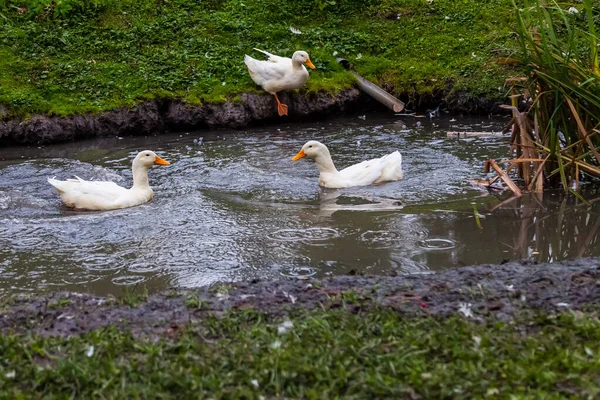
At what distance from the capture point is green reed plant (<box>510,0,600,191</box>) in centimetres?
834

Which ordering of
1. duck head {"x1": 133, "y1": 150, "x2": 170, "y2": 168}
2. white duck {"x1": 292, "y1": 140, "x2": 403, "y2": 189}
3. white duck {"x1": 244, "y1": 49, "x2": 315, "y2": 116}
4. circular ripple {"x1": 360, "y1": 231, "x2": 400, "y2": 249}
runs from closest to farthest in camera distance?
circular ripple {"x1": 360, "y1": 231, "x2": 400, "y2": 249}, duck head {"x1": 133, "y1": 150, "x2": 170, "y2": 168}, white duck {"x1": 292, "y1": 140, "x2": 403, "y2": 189}, white duck {"x1": 244, "y1": 49, "x2": 315, "y2": 116}

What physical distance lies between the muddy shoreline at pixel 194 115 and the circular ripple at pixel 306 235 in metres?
6.40

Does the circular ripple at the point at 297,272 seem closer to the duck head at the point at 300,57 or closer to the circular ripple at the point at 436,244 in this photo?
the circular ripple at the point at 436,244

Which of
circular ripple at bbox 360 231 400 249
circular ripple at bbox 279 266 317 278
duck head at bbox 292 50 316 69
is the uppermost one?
duck head at bbox 292 50 316 69

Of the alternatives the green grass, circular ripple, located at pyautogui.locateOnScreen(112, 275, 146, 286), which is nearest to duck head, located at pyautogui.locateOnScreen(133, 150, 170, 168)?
circular ripple, located at pyautogui.locateOnScreen(112, 275, 146, 286)

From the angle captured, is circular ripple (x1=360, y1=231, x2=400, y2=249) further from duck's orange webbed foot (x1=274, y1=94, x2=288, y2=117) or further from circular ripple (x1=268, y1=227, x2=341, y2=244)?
duck's orange webbed foot (x1=274, y1=94, x2=288, y2=117)

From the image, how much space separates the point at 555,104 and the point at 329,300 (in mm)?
4748

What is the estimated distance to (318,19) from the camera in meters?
16.9

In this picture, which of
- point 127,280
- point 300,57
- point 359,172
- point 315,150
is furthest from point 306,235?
point 300,57

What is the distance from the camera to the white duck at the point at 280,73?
13977 millimetres

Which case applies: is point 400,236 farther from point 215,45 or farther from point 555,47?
point 215,45

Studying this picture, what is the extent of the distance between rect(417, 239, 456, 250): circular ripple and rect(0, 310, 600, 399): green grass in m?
2.65

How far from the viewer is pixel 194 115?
14070 millimetres

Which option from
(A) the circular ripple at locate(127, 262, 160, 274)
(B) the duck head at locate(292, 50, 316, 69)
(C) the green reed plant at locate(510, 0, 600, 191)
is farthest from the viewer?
(B) the duck head at locate(292, 50, 316, 69)
